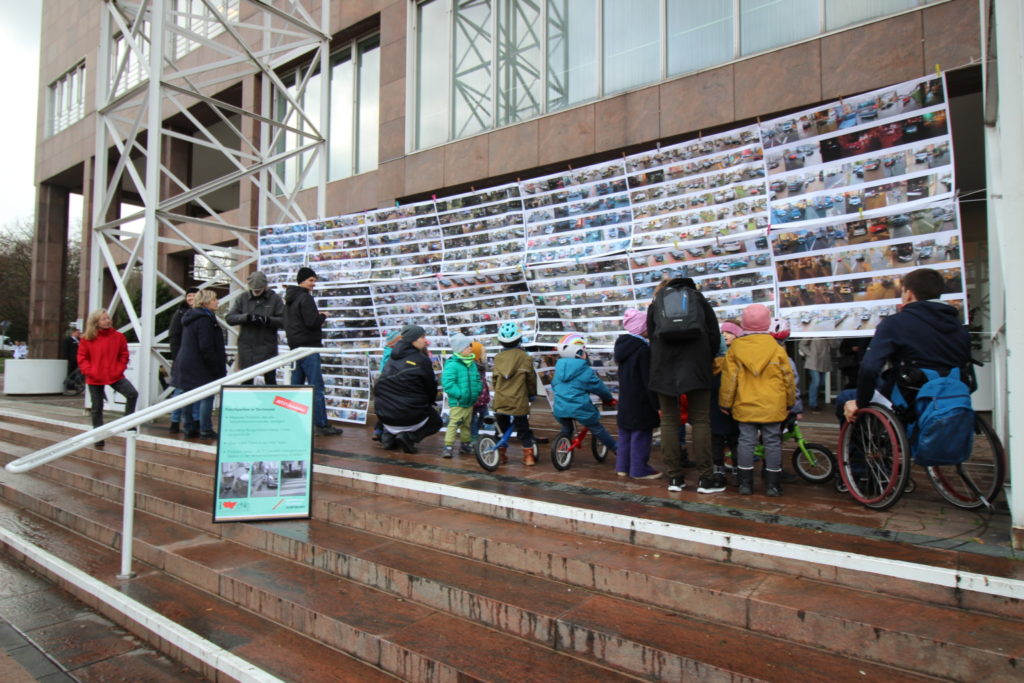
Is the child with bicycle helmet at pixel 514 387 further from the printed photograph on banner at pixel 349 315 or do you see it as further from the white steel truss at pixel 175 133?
the white steel truss at pixel 175 133

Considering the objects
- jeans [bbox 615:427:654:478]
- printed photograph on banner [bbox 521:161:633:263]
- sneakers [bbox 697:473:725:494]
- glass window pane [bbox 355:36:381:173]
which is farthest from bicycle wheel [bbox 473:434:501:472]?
glass window pane [bbox 355:36:381:173]

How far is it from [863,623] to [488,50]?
11.7 metres

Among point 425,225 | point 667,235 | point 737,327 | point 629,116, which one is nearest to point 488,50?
point 629,116

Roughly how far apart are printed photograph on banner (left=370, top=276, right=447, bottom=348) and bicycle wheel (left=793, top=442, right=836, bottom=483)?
13.5ft

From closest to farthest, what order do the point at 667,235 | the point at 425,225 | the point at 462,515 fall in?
the point at 462,515 → the point at 667,235 → the point at 425,225

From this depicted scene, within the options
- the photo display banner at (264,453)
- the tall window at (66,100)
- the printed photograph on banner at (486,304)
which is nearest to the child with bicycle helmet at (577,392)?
the printed photograph on banner at (486,304)

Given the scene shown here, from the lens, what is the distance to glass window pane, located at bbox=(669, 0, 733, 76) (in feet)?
30.6

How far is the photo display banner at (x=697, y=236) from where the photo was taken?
4543 mm

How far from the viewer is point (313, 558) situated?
4203 millimetres

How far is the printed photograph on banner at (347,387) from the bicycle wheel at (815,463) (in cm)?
538

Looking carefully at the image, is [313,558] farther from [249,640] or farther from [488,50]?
[488,50]

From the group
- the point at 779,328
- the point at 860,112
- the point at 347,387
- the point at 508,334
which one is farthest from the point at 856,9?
the point at 347,387

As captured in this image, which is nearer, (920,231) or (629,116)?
(920,231)

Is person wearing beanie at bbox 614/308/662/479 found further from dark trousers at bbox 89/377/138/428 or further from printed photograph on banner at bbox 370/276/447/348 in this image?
dark trousers at bbox 89/377/138/428
